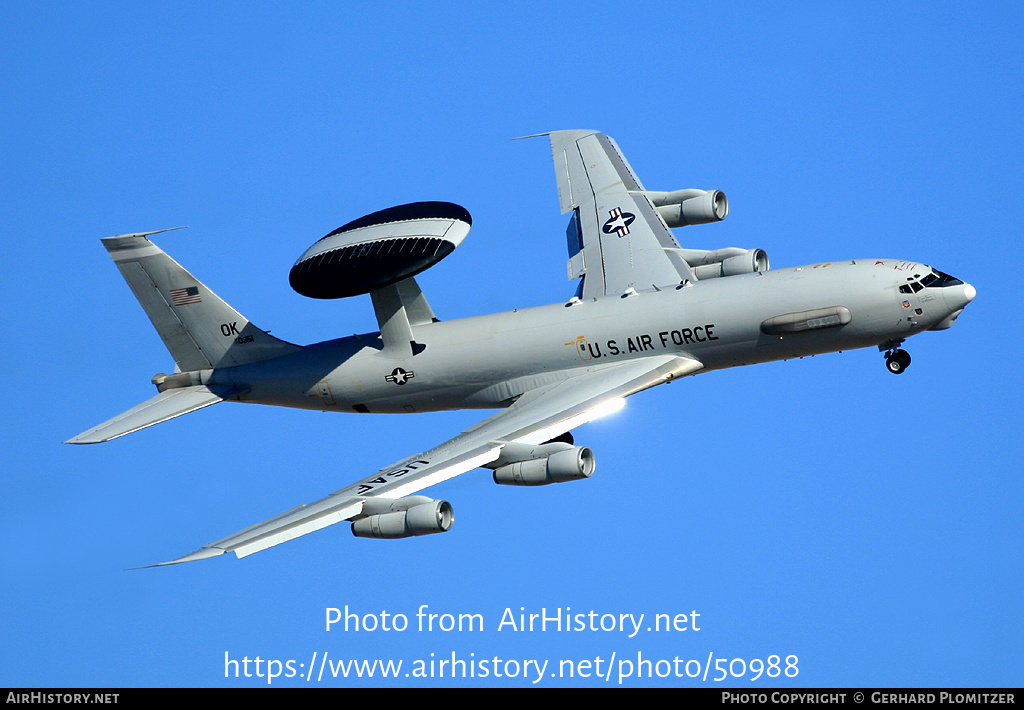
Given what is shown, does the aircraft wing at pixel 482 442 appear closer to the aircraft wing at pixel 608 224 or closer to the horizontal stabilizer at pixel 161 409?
the aircraft wing at pixel 608 224

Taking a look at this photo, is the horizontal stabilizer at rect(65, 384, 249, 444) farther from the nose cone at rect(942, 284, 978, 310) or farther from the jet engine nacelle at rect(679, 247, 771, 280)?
Answer: the nose cone at rect(942, 284, 978, 310)

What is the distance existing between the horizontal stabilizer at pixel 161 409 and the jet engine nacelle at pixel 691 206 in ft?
73.1

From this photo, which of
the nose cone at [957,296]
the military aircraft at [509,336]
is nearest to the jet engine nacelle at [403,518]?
the military aircraft at [509,336]

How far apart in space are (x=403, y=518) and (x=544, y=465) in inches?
242

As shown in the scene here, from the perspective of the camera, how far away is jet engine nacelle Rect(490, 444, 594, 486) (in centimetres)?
4853

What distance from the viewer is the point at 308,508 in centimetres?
4566

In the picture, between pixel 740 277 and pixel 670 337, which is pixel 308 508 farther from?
pixel 740 277

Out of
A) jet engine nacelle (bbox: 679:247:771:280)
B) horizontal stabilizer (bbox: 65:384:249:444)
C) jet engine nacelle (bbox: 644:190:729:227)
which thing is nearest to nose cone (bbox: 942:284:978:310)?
jet engine nacelle (bbox: 679:247:771:280)

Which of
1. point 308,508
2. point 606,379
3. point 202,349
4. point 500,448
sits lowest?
point 308,508

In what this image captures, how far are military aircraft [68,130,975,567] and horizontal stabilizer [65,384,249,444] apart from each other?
0.30ft

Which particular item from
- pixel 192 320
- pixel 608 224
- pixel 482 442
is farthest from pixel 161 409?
pixel 608 224

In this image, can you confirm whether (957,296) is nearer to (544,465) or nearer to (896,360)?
(896,360)
